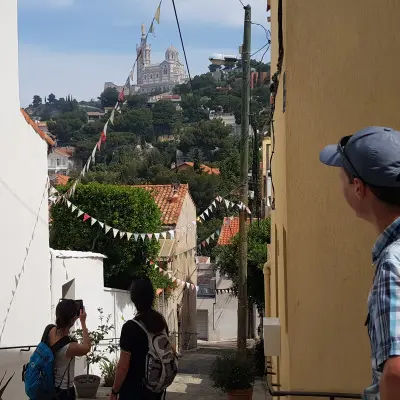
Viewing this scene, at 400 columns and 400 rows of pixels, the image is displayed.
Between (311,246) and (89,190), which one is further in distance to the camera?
(89,190)

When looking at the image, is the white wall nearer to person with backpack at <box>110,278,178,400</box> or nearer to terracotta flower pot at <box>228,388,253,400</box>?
terracotta flower pot at <box>228,388,253,400</box>

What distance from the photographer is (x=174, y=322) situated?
24.0 meters

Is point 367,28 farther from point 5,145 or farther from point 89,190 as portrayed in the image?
point 89,190

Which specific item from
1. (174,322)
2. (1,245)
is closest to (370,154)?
(1,245)

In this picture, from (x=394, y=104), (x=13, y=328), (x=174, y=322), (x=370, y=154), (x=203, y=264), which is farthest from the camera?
(x=203, y=264)

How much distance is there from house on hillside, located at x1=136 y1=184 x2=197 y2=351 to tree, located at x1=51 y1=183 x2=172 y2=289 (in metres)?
3.16

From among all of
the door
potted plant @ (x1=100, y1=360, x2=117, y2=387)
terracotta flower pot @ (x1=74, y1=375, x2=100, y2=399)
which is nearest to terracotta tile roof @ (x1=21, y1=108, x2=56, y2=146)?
terracotta flower pot @ (x1=74, y1=375, x2=100, y2=399)

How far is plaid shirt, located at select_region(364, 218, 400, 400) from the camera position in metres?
1.49

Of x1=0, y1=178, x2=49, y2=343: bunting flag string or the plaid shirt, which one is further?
x1=0, y1=178, x2=49, y2=343: bunting flag string

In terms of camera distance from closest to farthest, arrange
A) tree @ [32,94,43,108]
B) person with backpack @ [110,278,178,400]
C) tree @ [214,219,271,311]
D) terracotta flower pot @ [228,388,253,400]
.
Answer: person with backpack @ [110,278,178,400] < terracotta flower pot @ [228,388,253,400] < tree @ [214,219,271,311] < tree @ [32,94,43,108]

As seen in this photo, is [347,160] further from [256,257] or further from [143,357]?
[256,257]

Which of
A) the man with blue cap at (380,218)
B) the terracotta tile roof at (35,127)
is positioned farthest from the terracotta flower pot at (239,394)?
the man with blue cap at (380,218)

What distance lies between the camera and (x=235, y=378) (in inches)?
360

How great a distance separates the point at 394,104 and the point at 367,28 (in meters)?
0.48
